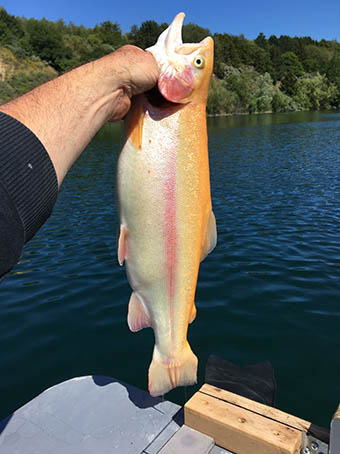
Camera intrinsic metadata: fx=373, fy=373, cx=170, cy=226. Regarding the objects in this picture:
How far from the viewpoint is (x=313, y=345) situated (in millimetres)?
6145

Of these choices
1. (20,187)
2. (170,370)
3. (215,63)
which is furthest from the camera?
(215,63)

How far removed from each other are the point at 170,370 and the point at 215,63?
106m

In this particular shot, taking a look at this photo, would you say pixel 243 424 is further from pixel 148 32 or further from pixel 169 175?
pixel 148 32

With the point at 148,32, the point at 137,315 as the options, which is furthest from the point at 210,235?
the point at 148,32

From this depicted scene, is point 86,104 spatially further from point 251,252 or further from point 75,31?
point 75,31

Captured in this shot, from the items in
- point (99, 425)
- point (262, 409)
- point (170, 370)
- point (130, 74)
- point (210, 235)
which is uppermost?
point (130, 74)

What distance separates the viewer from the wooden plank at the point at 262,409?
3084mm

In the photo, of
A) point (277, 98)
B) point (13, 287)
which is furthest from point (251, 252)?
point (277, 98)

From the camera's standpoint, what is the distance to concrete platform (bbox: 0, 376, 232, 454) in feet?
10.6

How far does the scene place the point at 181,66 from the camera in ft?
7.57

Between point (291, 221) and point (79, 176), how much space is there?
14.2m

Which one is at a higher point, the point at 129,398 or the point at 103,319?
the point at 129,398

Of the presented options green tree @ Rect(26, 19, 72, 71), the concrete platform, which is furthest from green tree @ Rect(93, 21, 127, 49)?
the concrete platform

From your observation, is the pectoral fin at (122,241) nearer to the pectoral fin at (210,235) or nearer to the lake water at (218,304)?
the pectoral fin at (210,235)
